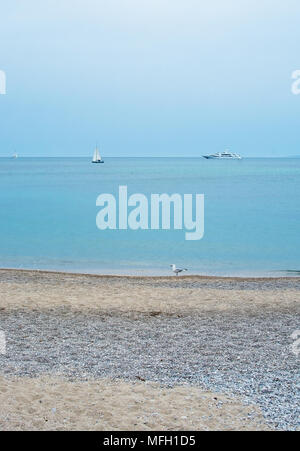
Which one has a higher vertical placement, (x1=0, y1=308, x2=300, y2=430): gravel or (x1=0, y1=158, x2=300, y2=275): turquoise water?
(x1=0, y1=158, x2=300, y2=275): turquoise water

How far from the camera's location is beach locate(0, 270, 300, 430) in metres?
5.66

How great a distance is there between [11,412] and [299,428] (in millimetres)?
2734

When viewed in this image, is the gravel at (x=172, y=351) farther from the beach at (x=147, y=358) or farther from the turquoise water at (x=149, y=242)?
the turquoise water at (x=149, y=242)

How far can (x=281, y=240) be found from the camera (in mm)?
28656
